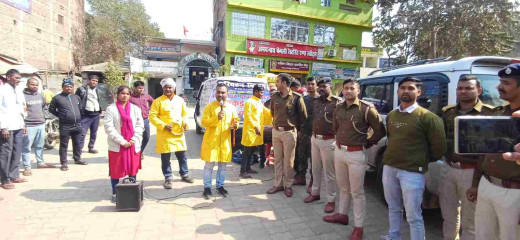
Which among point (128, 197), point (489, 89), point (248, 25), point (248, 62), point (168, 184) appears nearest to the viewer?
point (489, 89)

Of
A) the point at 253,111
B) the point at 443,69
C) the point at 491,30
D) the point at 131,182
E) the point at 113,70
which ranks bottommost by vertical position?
the point at 131,182

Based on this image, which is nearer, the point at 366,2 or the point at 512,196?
the point at 512,196

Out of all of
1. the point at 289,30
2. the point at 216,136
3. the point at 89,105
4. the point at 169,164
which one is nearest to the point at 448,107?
the point at 216,136

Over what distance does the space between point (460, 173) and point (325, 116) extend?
1674 mm

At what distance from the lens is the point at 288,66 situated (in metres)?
21.2

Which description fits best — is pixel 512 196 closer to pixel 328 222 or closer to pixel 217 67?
pixel 328 222

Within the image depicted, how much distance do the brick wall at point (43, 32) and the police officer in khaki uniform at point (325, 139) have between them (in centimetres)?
2111

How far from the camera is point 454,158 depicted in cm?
263

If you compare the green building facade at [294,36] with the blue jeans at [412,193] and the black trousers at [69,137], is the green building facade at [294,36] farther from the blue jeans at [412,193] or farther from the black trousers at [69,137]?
the blue jeans at [412,193]

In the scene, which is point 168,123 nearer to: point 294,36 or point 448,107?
point 448,107

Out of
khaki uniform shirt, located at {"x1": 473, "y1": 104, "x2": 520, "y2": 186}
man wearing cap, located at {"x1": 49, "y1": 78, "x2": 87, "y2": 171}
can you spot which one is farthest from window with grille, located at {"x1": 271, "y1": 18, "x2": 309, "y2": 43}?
khaki uniform shirt, located at {"x1": 473, "y1": 104, "x2": 520, "y2": 186}

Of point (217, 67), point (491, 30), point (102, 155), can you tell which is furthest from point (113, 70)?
point (491, 30)

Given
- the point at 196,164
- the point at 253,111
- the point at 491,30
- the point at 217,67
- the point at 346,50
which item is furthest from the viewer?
the point at 346,50

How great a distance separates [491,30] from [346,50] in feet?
30.9
